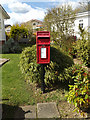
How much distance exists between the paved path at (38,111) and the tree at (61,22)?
5900 mm

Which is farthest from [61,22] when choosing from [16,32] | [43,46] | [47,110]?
[47,110]

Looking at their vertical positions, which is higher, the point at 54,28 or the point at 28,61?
the point at 54,28

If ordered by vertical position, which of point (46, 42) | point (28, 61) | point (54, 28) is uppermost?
point (54, 28)

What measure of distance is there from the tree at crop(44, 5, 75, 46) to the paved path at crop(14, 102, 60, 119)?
5.90 m

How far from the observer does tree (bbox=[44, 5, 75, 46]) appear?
798 centimetres

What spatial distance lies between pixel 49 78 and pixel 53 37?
5.29 meters

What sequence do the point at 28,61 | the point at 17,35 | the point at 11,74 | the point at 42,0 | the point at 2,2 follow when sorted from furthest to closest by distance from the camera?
1. the point at 17,35
2. the point at 11,74
3. the point at 28,61
4. the point at 42,0
5. the point at 2,2

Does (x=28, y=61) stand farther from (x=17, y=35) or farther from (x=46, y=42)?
(x=17, y=35)

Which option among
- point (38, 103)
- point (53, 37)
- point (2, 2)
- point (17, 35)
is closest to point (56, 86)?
point (38, 103)

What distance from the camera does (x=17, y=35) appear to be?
42.9 ft

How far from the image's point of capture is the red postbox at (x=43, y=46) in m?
3.37

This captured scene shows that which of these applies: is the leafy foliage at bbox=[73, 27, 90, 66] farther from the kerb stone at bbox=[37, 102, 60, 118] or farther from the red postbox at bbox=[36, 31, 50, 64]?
the kerb stone at bbox=[37, 102, 60, 118]

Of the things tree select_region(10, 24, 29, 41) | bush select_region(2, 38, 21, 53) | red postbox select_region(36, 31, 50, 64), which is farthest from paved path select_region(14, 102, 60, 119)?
tree select_region(10, 24, 29, 41)

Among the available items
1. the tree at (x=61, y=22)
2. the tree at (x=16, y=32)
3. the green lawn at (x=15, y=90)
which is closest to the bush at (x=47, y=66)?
the green lawn at (x=15, y=90)
